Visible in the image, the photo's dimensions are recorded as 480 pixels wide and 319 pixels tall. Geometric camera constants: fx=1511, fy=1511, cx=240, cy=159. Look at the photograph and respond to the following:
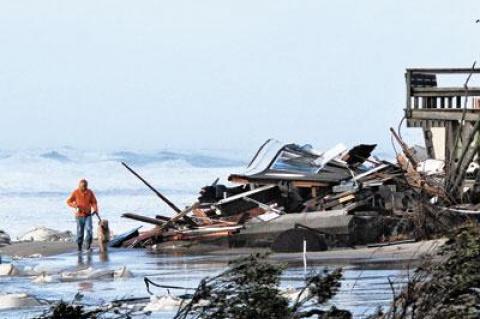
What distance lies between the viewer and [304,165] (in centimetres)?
3434

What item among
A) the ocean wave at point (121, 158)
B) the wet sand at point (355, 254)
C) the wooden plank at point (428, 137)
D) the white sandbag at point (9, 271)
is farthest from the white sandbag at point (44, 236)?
the ocean wave at point (121, 158)

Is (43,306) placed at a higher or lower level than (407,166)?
lower

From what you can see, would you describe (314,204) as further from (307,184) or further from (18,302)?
(18,302)

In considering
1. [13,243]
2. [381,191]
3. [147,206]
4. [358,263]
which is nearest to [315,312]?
[358,263]

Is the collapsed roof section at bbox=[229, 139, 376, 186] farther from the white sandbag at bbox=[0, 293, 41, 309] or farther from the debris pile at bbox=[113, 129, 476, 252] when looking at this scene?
the white sandbag at bbox=[0, 293, 41, 309]

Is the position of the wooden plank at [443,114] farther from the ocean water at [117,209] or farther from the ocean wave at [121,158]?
the ocean wave at [121,158]

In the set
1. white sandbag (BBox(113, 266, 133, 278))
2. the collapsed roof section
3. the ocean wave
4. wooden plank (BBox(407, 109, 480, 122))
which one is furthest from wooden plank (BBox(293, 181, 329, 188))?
the ocean wave

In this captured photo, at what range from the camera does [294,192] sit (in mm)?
32906

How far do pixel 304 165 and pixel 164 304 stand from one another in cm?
1676

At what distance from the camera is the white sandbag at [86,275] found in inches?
975

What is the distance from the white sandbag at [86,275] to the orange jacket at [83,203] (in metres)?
6.74

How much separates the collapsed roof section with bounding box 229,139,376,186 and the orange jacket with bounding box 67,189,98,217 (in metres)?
3.18

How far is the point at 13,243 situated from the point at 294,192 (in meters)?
7.64

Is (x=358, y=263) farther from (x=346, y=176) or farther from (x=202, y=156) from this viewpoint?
(x=202, y=156)
